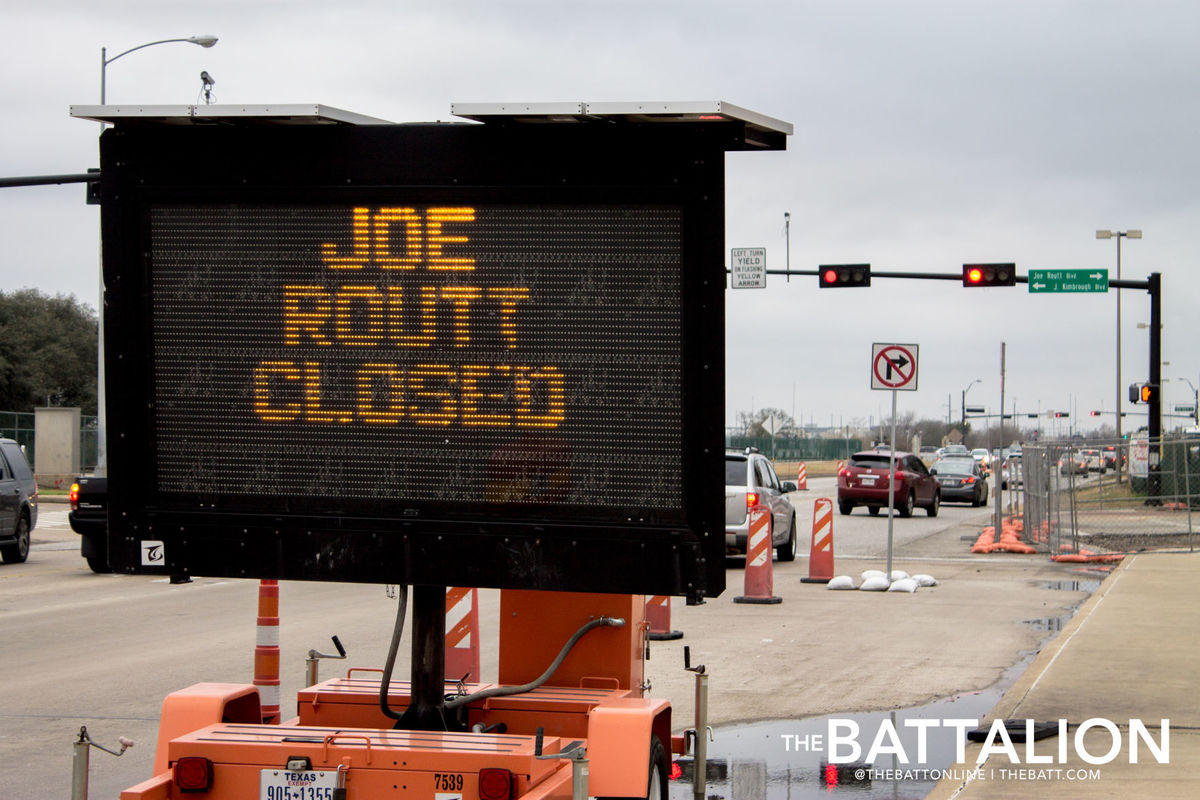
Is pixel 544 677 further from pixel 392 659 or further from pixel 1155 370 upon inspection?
pixel 1155 370

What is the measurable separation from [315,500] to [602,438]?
1117 millimetres

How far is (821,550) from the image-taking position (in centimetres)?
1944

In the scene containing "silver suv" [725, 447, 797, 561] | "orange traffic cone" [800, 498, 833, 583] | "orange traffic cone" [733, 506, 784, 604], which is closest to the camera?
"orange traffic cone" [733, 506, 784, 604]

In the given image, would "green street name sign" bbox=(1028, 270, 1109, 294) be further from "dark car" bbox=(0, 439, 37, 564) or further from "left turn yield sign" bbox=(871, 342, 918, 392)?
"dark car" bbox=(0, 439, 37, 564)

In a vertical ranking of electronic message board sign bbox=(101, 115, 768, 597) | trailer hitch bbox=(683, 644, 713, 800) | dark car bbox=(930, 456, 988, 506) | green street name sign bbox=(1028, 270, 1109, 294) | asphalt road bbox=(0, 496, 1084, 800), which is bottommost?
dark car bbox=(930, 456, 988, 506)

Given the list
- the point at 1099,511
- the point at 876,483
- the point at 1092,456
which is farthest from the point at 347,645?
the point at 1092,456

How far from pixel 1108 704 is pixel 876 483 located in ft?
91.0

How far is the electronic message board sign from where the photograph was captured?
5098 mm

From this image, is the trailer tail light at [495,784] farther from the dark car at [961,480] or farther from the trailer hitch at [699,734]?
the dark car at [961,480]

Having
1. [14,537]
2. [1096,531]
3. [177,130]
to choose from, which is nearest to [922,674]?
[177,130]

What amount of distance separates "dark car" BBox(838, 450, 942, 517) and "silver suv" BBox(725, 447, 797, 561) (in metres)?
13.6

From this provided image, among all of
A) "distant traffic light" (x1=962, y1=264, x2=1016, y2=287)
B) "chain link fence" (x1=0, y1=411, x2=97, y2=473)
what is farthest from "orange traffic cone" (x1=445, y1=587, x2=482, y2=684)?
"chain link fence" (x1=0, y1=411, x2=97, y2=473)

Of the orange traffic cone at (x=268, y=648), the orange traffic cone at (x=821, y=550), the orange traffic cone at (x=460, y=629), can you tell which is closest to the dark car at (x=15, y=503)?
the orange traffic cone at (x=821, y=550)

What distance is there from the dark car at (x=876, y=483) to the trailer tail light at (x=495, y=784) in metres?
31.7
